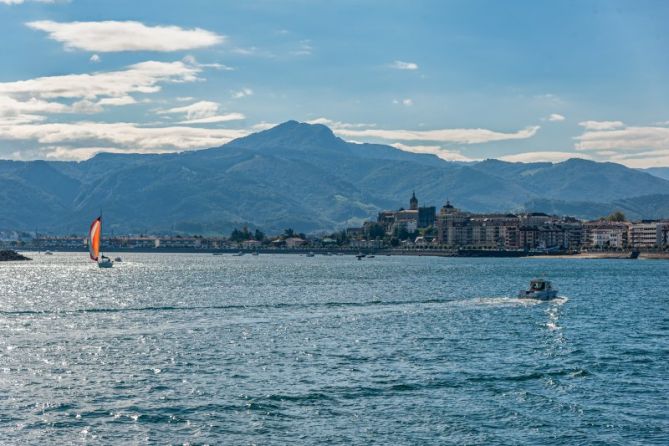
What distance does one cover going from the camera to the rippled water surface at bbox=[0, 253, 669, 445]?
45.2m

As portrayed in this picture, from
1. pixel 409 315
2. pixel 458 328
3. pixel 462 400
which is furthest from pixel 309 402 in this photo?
pixel 409 315

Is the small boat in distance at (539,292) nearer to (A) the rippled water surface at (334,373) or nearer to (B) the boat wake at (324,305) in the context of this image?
(B) the boat wake at (324,305)

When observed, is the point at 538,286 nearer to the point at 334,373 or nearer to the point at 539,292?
the point at 539,292

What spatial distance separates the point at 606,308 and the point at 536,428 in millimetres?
63674

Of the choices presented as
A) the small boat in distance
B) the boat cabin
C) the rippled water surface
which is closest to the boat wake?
the rippled water surface

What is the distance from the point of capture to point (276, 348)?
228 ft

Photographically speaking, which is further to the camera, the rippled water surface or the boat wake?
the boat wake

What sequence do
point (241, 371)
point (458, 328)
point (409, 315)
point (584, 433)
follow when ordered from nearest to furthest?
1. point (584, 433)
2. point (241, 371)
3. point (458, 328)
4. point (409, 315)

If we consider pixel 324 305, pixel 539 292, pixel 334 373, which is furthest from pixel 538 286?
pixel 334 373

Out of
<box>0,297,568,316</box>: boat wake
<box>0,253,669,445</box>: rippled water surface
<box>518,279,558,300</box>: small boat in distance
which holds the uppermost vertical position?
<box>518,279,558,300</box>: small boat in distance

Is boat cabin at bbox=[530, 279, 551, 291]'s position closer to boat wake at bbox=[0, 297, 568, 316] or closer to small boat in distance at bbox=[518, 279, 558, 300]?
small boat in distance at bbox=[518, 279, 558, 300]

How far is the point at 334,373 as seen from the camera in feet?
193

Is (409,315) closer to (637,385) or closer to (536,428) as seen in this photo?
(637,385)

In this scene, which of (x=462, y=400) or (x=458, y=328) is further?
(x=458, y=328)
